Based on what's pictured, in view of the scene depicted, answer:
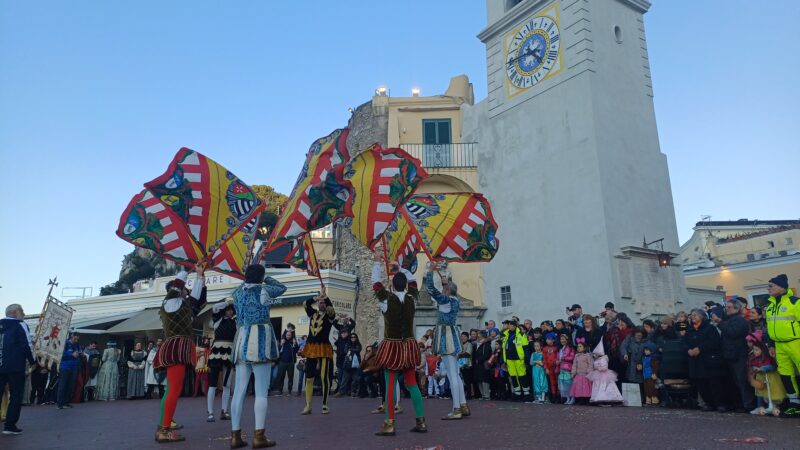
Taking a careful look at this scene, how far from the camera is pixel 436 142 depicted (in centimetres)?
2359

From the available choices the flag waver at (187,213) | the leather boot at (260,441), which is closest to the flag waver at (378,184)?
the flag waver at (187,213)

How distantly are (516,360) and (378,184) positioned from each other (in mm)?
7084

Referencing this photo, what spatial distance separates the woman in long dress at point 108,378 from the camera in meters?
19.5

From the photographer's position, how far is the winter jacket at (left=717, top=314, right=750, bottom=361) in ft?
31.1

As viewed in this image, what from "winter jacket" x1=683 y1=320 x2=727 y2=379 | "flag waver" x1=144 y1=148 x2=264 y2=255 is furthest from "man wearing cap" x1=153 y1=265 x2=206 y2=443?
"winter jacket" x1=683 y1=320 x2=727 y2=379

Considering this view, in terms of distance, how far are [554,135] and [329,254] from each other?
17.9 meters

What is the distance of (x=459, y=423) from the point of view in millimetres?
8227

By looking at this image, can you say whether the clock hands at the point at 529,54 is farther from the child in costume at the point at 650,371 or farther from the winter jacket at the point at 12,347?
the winter jacket at the point at 12,347

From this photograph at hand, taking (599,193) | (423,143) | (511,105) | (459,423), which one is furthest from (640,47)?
(459,423)

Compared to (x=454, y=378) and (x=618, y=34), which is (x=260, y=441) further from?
(x=618, y=34)

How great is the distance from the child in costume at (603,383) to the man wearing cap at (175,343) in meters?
8.23

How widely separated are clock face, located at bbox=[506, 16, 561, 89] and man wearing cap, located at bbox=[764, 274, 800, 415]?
13.2 meters

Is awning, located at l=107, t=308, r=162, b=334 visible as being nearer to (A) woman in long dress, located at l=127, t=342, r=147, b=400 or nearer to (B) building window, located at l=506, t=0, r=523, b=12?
(A) woman in long dress, located at l=127, t=342, r=147, b=400

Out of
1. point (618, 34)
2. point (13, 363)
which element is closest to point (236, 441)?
point (13, 363)
